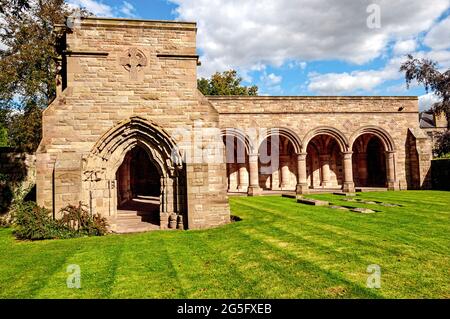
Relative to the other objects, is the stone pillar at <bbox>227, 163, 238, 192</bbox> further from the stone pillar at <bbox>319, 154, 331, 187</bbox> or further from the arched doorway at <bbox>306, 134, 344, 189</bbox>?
the stone pillar at <bbox>319, 154, 331, 187</bbox>

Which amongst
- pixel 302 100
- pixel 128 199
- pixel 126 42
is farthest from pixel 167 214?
pixel 302 100

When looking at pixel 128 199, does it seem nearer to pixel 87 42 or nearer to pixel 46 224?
pixel 46 224

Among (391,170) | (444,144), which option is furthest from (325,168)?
(444,144)

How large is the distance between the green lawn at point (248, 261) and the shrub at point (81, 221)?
0.58m

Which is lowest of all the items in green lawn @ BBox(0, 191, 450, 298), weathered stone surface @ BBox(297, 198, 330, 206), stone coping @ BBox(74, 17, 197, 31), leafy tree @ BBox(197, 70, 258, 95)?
green lawn @ BBox(0, 191, 450, 298)

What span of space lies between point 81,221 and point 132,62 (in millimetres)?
4942

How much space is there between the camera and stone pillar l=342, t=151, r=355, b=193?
757 inches

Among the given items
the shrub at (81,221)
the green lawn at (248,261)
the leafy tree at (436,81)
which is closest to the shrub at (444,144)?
the leafy tree at (436,81)

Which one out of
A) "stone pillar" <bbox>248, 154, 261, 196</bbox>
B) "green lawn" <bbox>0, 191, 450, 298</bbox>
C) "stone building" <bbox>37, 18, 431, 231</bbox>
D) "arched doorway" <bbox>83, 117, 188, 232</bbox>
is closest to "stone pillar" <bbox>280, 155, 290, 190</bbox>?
"stone pillar" <bbox>248, 154, 261, 196</bbox>

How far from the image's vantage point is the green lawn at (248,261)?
4.38m

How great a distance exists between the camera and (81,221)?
8.35 meters

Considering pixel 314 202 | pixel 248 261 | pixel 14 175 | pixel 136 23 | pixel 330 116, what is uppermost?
pixel 136 23

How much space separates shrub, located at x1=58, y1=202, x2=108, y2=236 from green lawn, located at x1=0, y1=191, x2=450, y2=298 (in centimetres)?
58

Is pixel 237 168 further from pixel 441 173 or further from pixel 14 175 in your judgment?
pixel 14 175
